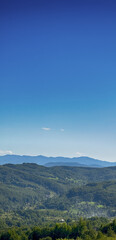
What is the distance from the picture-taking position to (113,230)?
94.1 m

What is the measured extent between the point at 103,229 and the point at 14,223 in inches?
4530

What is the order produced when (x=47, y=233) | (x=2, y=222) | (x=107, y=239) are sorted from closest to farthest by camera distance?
(x=107, y=239)
(x=47, y=233)
(x=2, y=222)

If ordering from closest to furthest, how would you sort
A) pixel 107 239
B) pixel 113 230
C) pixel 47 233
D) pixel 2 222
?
1. pixel 107 239
2. pixel 113 230
3. pixel 47 233
4. pixel 2 222

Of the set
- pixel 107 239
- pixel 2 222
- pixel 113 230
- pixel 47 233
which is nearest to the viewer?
pixel 107 239

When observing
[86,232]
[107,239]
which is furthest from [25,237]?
[107,239]

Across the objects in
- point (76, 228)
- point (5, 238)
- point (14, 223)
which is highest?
point (76, 228)

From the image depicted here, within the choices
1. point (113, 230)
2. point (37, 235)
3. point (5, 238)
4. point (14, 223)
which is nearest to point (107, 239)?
point (113, 230)

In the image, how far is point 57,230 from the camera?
99938 mm

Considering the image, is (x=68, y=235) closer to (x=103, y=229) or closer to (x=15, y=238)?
(x=103, y=229)

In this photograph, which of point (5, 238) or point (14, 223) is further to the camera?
point (14, 223)

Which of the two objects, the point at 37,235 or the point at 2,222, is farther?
the point at 2,222

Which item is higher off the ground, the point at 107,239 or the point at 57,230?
the point at 107,239

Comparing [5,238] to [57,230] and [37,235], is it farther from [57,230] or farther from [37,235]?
[57,230]

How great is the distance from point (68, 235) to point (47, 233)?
33.6ft
